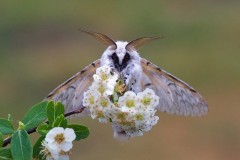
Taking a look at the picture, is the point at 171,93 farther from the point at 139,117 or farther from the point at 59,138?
the point at 59,138

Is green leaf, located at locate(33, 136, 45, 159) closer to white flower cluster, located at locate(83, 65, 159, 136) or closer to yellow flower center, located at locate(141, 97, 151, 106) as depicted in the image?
white flower cluster, located at locate(83, 65, 159, 136)

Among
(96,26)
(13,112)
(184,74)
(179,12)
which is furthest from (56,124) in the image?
(179,12)

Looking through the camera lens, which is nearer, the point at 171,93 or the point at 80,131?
the point at 80,131

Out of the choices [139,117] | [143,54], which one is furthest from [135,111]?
[143,54]

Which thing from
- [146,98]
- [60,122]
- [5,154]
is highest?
[146,98]

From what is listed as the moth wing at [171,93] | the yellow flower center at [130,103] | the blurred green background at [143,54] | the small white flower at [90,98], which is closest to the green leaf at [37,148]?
the small white flower at [90,98]

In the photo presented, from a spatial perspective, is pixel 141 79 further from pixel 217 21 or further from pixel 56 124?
pixel 217 21
